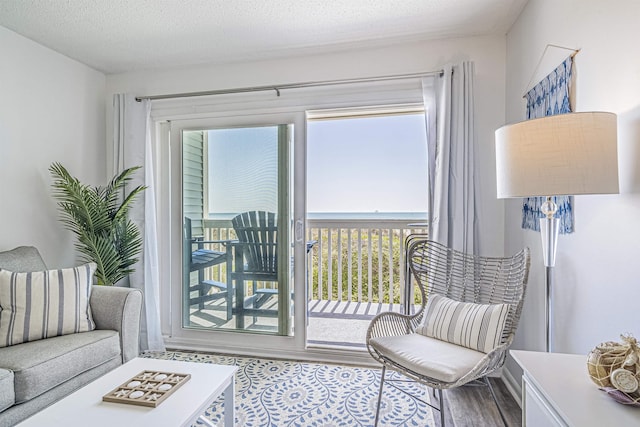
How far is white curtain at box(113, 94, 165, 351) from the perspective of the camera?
2.91 m

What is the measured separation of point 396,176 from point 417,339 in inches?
92.5

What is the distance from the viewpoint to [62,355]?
5.77ft

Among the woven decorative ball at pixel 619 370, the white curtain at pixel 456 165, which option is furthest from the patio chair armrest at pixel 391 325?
the woven decorative ball at pixel 619 370

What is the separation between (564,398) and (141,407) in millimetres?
1357

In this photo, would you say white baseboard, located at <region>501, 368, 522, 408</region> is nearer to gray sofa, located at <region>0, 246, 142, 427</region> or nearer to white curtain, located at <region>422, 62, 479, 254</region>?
white curtain, located at <region>422, 62, 479, 254</region>

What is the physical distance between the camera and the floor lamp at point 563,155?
1102 mm

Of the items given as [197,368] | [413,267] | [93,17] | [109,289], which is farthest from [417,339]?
[93,17]

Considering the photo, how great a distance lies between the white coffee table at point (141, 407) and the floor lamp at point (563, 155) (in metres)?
1.44

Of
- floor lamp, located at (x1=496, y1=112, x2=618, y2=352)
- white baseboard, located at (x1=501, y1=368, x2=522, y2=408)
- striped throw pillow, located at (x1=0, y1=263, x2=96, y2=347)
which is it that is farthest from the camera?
white baseboard, located at (x1=501, y1=368, x2=522, y2=408)

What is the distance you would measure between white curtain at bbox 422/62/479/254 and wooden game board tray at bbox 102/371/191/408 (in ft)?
5.86

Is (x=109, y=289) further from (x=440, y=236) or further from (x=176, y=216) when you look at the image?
(x=440, y=236)

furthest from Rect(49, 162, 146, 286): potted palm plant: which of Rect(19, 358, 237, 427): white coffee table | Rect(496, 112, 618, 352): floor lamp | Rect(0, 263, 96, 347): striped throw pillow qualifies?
Rect(496, 112, 618, 352): floor lamp

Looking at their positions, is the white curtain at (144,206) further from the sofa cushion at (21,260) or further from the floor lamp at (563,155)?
the floor lamp at (563,155)

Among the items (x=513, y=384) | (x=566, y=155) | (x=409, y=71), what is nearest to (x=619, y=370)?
(x=566, y=155)
